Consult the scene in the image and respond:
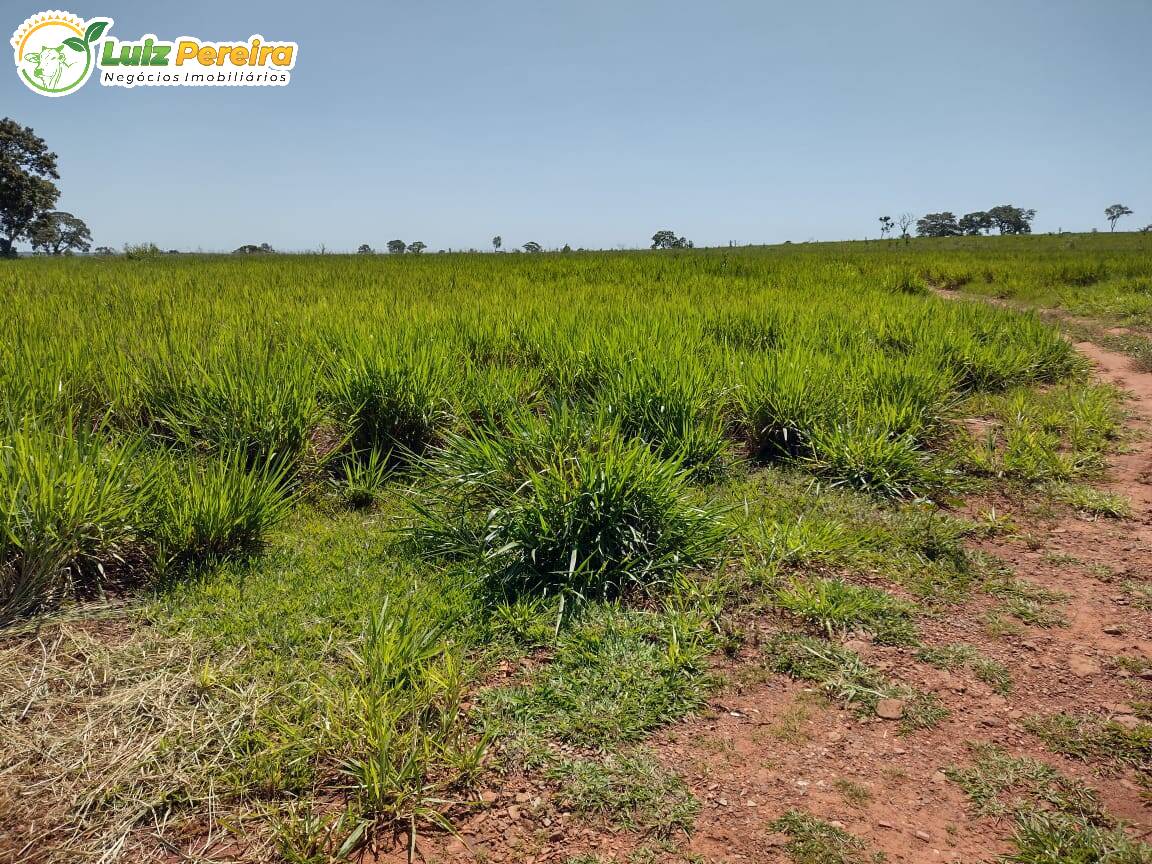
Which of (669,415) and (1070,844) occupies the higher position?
(669,415)

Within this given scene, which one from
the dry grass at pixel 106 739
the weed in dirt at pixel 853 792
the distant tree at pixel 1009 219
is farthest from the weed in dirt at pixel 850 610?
the distant tree at pixel 1009 219

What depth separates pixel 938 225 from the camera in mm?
99000

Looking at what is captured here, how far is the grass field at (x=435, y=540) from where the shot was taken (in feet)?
5.53

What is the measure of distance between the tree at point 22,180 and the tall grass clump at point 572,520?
51.9 meters

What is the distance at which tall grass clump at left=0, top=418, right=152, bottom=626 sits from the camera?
7.42 feet

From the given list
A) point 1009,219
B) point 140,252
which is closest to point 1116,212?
point 1009,219

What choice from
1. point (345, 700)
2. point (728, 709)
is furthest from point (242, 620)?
point (728, 709)

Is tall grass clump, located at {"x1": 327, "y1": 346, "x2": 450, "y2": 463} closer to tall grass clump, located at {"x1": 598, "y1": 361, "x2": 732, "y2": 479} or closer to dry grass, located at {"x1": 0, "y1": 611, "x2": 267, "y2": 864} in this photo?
tall grass clump, located at {"x1": 598, "y1": 361, "x2": 732, "y2": 479}

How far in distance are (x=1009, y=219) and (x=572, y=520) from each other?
113 metres

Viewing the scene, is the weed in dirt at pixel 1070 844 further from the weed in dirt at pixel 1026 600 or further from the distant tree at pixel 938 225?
the distant tree at pixel 938 225

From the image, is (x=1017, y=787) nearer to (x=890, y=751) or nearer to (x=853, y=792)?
(x=890, y=751)

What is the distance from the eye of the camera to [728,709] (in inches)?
77.6

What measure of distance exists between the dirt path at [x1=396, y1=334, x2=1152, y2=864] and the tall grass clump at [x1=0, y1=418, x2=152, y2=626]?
5.63 ft

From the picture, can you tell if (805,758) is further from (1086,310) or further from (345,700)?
(1086,310)
